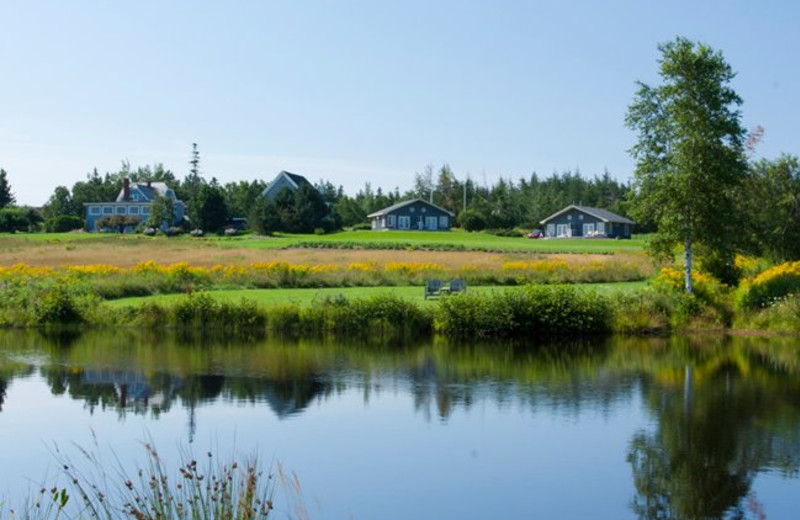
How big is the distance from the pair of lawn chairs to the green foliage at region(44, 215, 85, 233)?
259 feet

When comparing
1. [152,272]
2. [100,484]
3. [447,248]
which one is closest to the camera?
[100,484]

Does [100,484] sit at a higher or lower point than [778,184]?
lower

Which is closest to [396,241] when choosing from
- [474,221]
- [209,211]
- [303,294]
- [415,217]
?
[209,211]

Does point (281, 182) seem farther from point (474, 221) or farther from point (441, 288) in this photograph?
point (441, 288)

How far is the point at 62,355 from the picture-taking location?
2995 centimetres

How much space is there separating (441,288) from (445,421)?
19.1 meters

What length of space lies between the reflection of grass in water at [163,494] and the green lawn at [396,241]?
5329 cm

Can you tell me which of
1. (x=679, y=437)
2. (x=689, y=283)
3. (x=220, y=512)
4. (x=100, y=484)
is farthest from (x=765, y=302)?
(x=220, y=512)

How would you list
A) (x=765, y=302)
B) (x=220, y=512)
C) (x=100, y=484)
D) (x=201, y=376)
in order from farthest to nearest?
(x=765, y=302)
(x=201, y=376)
(x=100, y=484)
(x=220, y=512)

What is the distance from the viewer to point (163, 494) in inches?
374

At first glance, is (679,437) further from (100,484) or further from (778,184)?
(778,184)

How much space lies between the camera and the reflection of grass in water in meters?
8.74

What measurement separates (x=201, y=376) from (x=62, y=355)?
6.63 metres

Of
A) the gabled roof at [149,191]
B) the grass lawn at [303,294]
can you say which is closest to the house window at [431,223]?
the gabled roof at [149,191]
